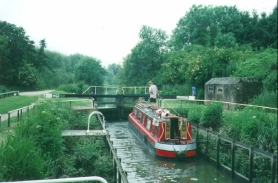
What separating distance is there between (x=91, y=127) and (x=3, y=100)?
442cm

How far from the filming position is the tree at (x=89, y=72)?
51688 millimetres

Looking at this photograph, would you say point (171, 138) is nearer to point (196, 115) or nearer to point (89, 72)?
point (196, 115)

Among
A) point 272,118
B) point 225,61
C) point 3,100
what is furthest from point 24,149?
point 225,61

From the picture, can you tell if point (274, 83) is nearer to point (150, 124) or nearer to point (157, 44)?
point (150, 124)

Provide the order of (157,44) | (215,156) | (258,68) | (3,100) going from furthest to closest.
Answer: (157,44) < (258,68) < (3,100) < (215,156)

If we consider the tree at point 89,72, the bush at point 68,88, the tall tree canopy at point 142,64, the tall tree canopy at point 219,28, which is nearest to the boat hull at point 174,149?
the tall tree canopy at point 219,28

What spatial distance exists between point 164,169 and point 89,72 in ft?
140

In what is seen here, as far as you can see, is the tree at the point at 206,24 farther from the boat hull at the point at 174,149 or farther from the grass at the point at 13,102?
the boat hull at the point at 174,149

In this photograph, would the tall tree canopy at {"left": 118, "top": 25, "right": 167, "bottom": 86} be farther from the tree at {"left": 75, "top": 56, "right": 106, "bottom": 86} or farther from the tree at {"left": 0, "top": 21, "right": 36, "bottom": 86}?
the tree at {"left": 0, "top": 21, "right": 36, "bottom": 86}

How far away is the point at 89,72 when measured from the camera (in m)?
52.3

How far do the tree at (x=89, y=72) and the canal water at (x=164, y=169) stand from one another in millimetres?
38513

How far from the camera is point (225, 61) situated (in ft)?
82.7

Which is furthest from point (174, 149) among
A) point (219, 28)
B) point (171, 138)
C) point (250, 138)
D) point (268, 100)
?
point (219, 28)

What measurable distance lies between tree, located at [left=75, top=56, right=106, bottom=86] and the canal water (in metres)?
38.5
